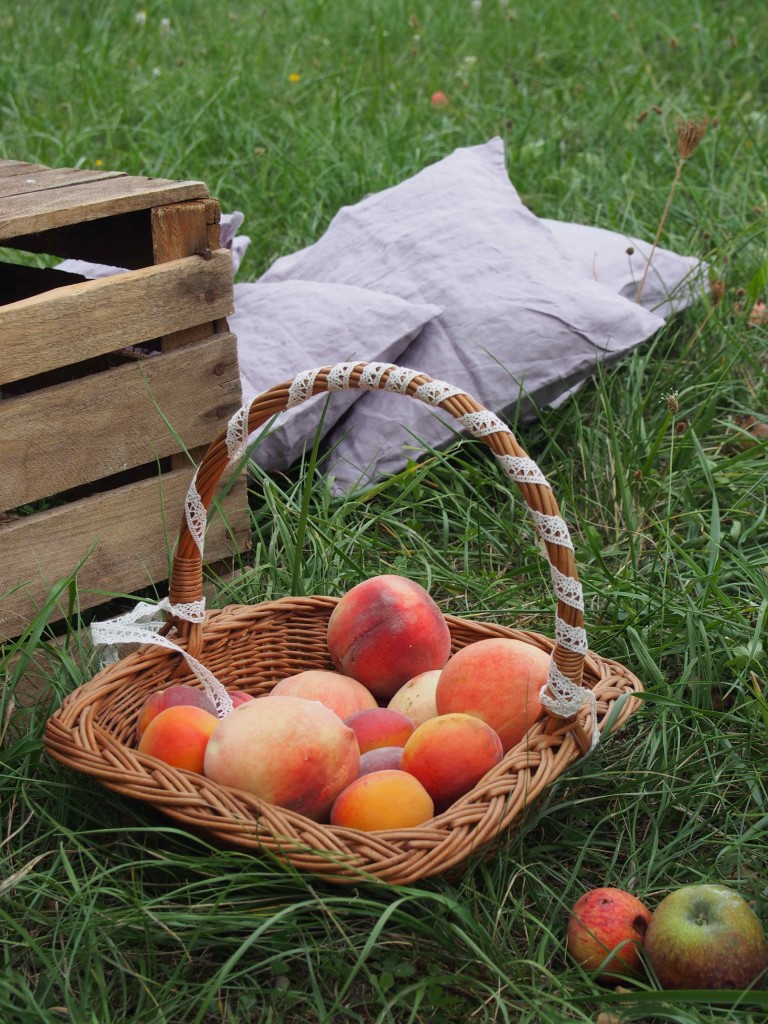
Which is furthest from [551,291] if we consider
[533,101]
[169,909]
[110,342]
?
[533,101]

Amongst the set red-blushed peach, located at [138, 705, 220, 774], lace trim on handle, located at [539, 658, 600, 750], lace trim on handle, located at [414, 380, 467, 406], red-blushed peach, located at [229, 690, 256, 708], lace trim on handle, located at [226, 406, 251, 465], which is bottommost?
red-blushed peach, located at [229, 690, 256, 708]

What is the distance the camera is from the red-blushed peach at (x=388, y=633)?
1.57 m

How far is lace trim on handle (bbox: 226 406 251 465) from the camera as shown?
142 centimetres

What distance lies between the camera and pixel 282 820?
1.22 metres

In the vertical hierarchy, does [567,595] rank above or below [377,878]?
above

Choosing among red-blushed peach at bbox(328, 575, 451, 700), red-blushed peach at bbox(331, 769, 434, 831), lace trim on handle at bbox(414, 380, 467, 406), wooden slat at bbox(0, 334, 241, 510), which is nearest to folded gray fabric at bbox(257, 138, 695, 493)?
wooden slat at bbox(0, 334, 241, 510)

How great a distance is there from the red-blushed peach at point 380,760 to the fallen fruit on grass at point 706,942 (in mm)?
371

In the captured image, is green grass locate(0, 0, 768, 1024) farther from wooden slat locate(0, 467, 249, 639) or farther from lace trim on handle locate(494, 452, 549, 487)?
lace trim on handle locate(494, 452, 549, 487)

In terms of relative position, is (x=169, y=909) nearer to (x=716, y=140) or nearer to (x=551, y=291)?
(x=551, y=291)

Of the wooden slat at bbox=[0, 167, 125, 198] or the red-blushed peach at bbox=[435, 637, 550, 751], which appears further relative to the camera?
the wooden slat at bbox=[0, 167, 125, 198]

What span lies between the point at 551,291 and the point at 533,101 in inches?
75.0

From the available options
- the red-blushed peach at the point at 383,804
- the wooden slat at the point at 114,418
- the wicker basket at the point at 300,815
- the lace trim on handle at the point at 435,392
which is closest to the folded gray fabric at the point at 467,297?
the wooden slat at the point at 114,418

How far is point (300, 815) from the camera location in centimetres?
124

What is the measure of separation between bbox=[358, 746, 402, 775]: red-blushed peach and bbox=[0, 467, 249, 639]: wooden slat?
22.1 inches
